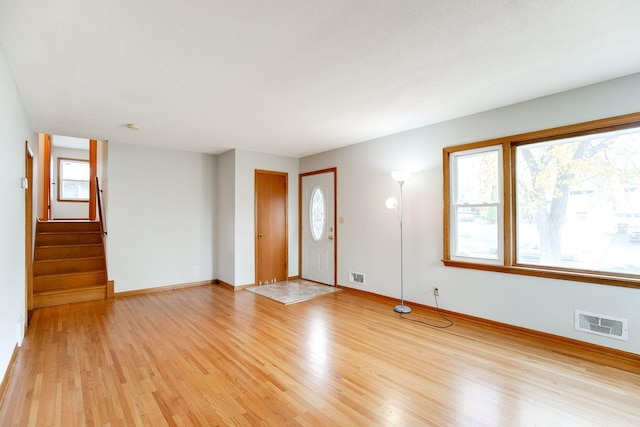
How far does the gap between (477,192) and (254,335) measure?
10.3 feet

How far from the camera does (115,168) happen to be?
15.8 feet

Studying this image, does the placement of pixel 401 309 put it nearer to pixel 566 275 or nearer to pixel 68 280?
pixel 566 275

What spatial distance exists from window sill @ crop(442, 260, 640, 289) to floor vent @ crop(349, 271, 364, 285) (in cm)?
170

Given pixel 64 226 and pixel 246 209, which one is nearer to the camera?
pixel 246 209

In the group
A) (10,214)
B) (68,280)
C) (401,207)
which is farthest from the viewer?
(68,280)

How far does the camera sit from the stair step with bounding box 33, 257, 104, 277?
461cm

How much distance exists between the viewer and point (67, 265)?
4809 mm

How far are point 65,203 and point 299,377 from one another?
335 inches

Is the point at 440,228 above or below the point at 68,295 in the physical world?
above

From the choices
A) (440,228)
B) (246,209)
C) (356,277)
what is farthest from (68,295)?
(440,228)

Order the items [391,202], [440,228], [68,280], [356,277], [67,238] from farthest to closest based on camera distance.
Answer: [67,238] → [356,277] → [68,280] → [391,202] → [440,228]

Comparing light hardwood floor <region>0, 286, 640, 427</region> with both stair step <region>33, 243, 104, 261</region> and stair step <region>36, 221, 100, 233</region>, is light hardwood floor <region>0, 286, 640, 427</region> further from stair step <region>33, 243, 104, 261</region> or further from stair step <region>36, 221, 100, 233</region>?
stair step <region>36, 221, 100, 233</region>

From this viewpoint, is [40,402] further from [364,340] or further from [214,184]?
[214,184]

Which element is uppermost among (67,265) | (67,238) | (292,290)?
(67,238)
